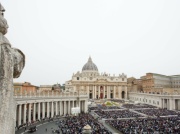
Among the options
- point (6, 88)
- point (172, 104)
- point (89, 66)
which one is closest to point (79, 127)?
point (6, 88)

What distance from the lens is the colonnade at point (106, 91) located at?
112m

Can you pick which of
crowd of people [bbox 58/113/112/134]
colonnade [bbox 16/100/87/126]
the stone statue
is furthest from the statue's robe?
colonnade [bbox 16/100/87/126]

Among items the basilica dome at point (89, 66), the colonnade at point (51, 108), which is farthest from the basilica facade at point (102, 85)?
the colonnade at point (51, 108)

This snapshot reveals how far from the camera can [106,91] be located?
114m

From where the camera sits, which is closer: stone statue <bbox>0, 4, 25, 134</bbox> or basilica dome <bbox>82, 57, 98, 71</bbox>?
stone statue <bbox>0, 4, 25, 134</bbox>

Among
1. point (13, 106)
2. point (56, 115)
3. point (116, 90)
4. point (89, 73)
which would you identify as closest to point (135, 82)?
point (116, 90)

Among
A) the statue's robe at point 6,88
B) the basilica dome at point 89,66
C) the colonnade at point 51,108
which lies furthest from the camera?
the basilica dome at point 89,66

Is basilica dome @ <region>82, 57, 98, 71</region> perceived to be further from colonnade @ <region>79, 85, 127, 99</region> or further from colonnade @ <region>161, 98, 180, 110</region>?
colonnade @ <region>161, 98, 180, 110</region>

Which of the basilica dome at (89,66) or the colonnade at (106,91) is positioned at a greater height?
the basilica dome at (89,66)

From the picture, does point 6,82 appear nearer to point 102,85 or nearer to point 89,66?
point 102,85

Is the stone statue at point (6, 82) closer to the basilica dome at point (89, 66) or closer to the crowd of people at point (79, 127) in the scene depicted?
the crowd of people at point (79, 127)

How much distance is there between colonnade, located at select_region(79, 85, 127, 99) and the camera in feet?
368

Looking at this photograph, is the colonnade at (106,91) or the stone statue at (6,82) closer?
the stone statue at (6,82)

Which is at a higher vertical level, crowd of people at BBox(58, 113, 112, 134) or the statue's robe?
the statue's robe
